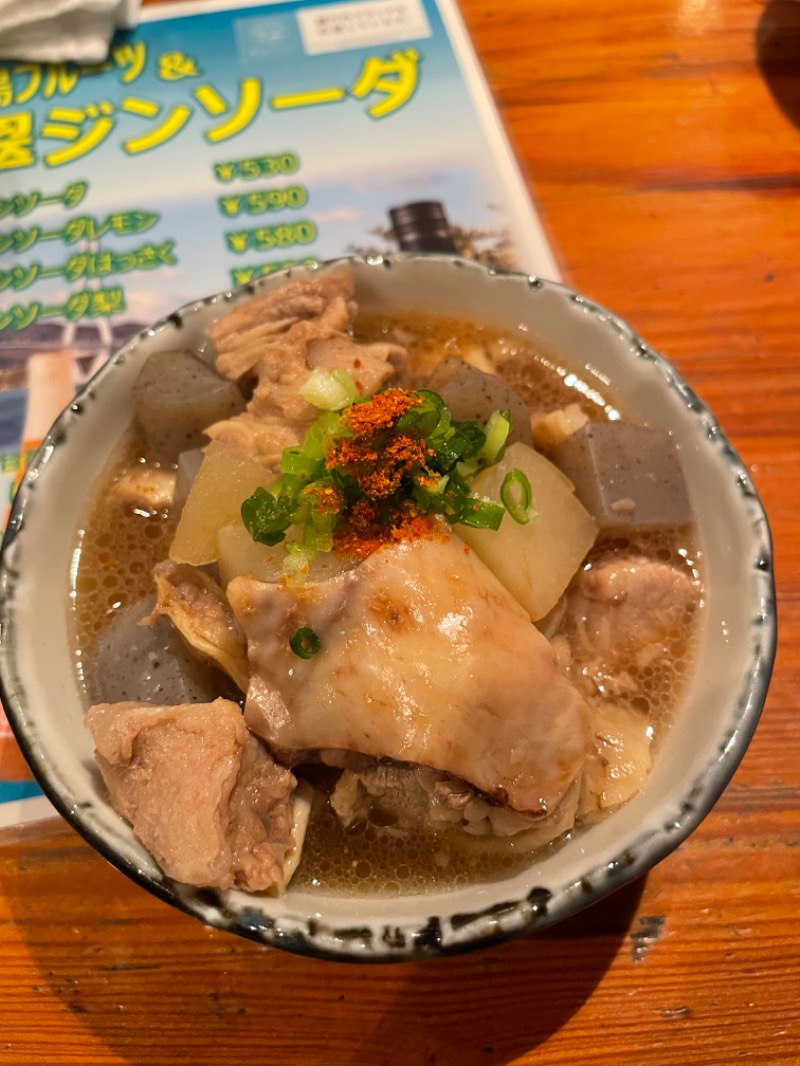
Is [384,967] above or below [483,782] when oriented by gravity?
below

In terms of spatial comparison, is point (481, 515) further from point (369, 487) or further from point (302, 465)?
point (302, 465)

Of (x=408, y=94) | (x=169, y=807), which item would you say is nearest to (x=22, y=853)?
(x=169, y=807)

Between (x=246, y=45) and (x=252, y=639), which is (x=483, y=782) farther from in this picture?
(x=246, y=45)

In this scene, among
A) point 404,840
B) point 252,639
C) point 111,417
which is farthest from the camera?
point 111,417

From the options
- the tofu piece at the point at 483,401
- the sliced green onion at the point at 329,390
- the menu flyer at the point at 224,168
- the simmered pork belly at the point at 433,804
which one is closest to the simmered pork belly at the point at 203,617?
the simmered pork belly at the point at 433,804

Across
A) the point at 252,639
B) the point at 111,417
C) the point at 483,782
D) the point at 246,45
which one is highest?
the point at 246,45

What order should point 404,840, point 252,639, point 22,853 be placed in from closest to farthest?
point 252,639 → point 404,840 → point 22,853

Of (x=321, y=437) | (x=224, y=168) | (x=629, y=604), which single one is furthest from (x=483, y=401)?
(x=224, y=168)

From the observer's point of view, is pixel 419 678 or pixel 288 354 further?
pixel 288 354
